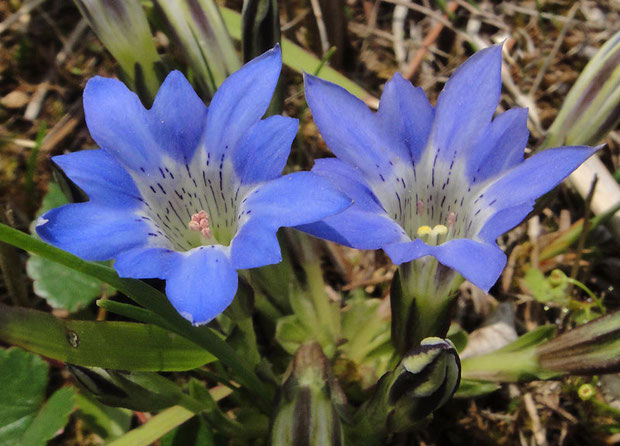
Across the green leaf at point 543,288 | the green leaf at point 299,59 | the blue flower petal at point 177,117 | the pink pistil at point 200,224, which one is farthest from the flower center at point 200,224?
the green leaf at point 543,288

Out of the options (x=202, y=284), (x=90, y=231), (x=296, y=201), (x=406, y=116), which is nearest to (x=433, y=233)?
(x=406, y=116)

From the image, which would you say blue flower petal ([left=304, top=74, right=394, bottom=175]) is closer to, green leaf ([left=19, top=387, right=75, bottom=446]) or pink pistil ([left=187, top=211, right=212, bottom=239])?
pink pistil ([left=187, top=211, right=212, bottom=239])

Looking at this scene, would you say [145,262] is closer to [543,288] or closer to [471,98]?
[471,98]

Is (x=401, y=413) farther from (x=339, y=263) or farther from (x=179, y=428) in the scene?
(x=339, y=263)

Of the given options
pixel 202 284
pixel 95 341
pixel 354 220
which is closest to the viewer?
pixel 202 284

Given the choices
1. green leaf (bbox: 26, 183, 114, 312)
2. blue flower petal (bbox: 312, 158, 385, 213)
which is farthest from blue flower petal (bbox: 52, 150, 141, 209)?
green leaf (bbox: 26, 183, 114, 312)

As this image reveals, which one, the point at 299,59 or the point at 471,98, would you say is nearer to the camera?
the point at 471,98
